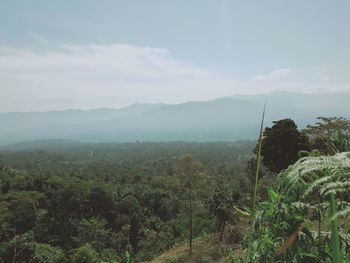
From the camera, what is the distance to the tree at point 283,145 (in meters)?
13.4

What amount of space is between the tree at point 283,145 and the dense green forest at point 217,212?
57 mm

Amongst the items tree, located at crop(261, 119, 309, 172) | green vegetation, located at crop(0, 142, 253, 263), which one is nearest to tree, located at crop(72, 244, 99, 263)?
green vegetation, located at crop(0, 142, 253, 263)

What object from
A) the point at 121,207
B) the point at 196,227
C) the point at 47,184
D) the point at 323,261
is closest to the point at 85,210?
the point at 121,207

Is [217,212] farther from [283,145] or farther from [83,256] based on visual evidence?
[83,256]

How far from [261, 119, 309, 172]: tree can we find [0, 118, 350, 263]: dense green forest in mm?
57

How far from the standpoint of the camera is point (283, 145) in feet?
44.9

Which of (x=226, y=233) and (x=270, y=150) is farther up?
(x=270, y=150)

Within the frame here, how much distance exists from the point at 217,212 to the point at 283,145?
17.9ft

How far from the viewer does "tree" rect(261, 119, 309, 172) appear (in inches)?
529

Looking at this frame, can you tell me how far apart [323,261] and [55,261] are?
52.2 ft

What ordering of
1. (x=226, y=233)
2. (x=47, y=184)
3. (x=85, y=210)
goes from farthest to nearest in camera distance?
(x=47, y=184), (x=85, y=210), (x=226, y=233)

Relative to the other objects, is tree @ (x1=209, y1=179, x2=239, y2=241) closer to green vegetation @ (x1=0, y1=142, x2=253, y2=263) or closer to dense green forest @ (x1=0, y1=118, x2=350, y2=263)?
dense green forest @ (x1=0, y1=118, x2=350, y2=263)

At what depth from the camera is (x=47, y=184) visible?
31.3 meters

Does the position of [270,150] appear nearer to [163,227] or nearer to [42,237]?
[163,227]
